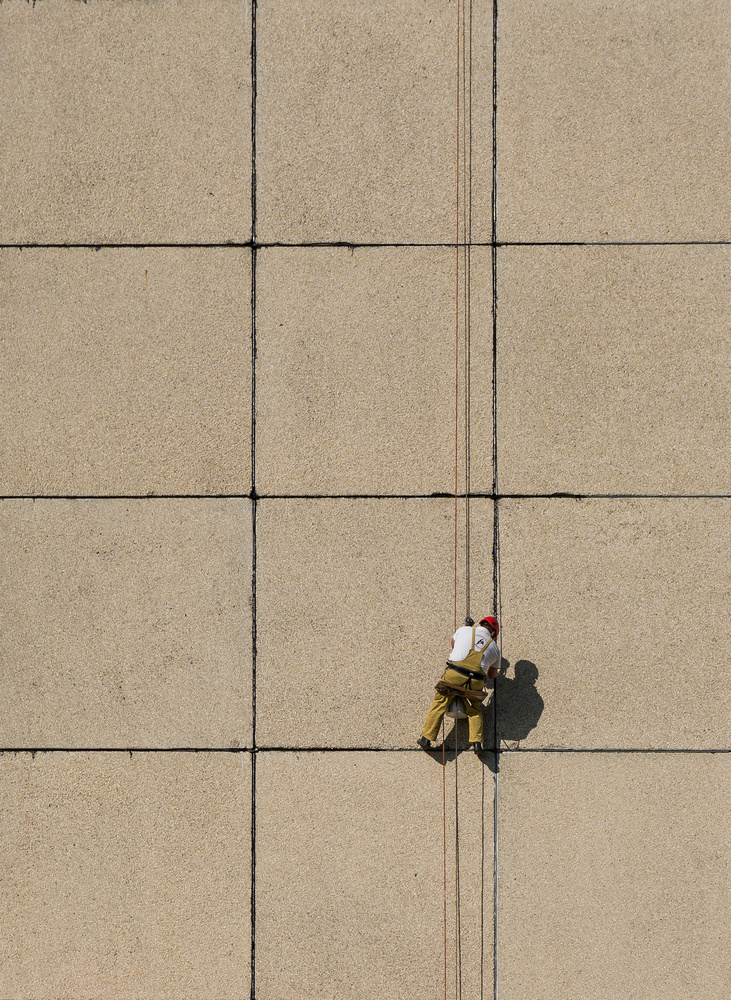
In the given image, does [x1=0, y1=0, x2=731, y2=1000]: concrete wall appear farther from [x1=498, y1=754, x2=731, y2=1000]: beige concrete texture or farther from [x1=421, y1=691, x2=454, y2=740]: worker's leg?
[x1=421, y1=691, x2=454, y2=740]: worker's leg

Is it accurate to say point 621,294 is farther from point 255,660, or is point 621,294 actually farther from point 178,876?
point 178,876

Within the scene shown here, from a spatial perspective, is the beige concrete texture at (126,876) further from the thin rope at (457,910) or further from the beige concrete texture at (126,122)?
the beige concrete texture at (126,122)

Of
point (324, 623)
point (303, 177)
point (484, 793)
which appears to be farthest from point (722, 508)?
point (303, 177)

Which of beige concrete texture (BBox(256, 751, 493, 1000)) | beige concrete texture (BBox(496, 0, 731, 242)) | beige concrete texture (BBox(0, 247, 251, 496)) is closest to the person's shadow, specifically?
beige concrete texture (BBox(256, 751, 493, 1000))

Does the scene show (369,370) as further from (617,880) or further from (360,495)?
(617,880)

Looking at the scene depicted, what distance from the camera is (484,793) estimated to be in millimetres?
5242

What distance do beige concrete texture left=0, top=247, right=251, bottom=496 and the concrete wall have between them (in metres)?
0.02

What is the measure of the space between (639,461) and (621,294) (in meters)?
1.23

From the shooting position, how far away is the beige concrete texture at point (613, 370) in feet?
17.5

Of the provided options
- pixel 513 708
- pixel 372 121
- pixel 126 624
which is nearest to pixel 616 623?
pixel 513 708

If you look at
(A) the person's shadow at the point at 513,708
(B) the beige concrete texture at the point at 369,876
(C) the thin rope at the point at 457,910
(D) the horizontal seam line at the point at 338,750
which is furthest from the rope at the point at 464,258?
(D) the horizontal seam line at the point at 338,750

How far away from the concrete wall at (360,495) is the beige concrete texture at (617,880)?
0.03 metres

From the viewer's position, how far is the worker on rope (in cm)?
500

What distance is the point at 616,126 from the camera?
5414mm
